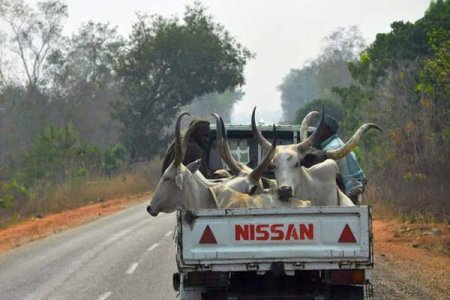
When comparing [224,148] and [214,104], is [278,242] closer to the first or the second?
[224,148]

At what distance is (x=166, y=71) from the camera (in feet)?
141

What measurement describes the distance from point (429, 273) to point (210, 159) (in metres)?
3.62

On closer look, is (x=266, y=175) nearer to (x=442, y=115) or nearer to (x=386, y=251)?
(x=386, y=251)

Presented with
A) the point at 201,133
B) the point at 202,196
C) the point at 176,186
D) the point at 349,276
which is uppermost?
the point at 201,133

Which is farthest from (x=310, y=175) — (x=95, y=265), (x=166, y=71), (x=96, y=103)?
(x=96, y=103)

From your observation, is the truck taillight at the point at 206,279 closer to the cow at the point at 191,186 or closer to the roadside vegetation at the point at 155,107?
the cow at the point at 191,186

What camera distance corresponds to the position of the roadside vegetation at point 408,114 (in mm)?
18328

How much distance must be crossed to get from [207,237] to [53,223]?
17467mm

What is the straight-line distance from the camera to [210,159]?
35.0 feet

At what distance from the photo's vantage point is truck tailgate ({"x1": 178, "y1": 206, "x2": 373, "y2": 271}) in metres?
6.05

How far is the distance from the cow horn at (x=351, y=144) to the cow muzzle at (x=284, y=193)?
1428 millimetres

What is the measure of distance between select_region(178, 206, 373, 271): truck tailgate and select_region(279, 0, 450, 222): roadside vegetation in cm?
1071

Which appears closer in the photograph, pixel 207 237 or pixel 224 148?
pixel 207 237

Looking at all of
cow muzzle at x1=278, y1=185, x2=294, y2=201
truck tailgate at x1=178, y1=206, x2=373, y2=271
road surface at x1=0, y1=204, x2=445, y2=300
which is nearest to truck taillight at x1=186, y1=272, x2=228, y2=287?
truck tailgate at x1=178, y1=206, x2=373, y2=271
